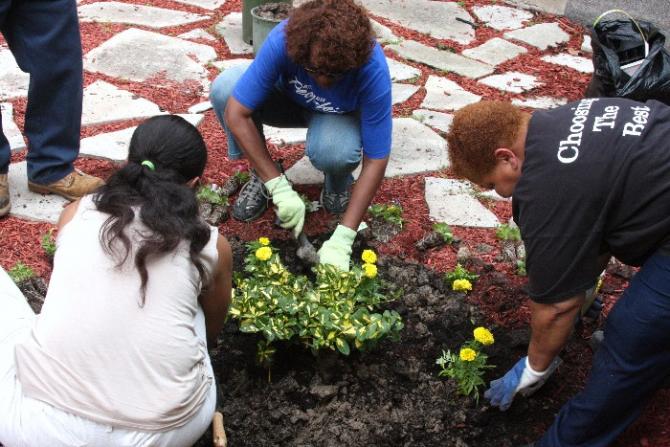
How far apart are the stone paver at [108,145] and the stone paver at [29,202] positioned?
0.37 metres

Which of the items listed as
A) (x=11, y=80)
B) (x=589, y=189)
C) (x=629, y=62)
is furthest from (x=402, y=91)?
(x=589, y=189)

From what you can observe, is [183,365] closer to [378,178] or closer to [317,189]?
[378,178]

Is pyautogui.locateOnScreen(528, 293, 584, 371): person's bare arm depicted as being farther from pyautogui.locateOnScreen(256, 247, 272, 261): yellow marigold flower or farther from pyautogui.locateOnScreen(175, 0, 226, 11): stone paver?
pyautogui.locateOnScreen(175, 0, 226, 11): stone paver

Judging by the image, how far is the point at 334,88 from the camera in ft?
10.2

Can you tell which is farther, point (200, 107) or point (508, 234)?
point (200, 107)

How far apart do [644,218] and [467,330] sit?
107cm

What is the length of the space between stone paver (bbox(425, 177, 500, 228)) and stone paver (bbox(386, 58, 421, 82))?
1331 mm

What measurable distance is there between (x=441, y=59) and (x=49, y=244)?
3295mm

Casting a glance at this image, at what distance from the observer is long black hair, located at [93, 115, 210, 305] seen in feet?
6.03

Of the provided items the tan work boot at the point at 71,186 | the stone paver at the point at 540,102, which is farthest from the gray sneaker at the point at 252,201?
the stone paver at the point at 540,102

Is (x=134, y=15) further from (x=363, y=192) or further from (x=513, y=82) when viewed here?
(x=363, y=192)

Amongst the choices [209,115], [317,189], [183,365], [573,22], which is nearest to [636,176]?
[183,365]

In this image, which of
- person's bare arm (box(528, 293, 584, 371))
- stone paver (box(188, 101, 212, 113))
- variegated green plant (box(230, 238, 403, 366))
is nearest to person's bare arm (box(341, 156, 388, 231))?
variegated green plant (box(230, 238, 403, 366))

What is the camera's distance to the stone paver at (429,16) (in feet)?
19.2
